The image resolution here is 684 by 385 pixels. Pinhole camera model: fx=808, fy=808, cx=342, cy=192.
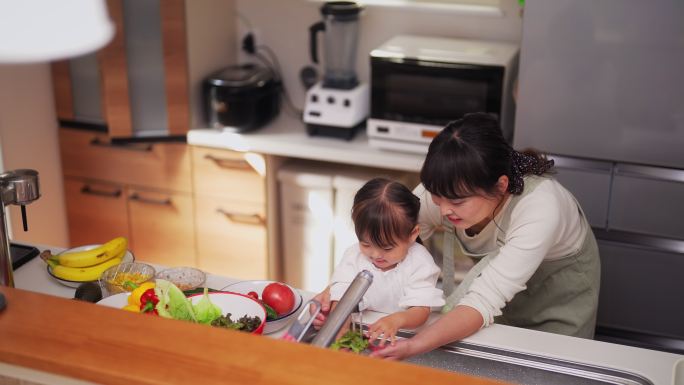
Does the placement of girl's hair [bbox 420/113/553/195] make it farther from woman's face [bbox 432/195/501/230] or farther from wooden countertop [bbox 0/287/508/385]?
wooden countertop [bbox 0/287/508/385]

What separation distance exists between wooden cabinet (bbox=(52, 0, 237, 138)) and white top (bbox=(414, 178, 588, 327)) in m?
1.86

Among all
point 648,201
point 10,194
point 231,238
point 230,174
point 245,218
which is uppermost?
point 10,194

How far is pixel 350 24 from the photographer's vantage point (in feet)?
11.1

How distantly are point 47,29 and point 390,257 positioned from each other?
95 centimetres

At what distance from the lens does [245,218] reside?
3.42 metres

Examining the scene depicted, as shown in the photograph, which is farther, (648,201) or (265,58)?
(265,58)

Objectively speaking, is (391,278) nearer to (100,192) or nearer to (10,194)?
(10,194)

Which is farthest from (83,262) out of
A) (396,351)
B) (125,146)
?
(125,146)

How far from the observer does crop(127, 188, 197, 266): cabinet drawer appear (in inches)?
138

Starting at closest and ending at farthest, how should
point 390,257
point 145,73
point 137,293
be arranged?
1. point 137,293
2. point 390,257
3. point 145,73

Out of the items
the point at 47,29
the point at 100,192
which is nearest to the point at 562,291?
the point at 47,29

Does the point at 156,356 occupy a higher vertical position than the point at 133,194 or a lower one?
higher

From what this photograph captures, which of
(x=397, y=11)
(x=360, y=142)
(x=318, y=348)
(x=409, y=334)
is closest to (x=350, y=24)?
(x=397, y=11)

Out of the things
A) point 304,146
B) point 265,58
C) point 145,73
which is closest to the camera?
point 304,146
